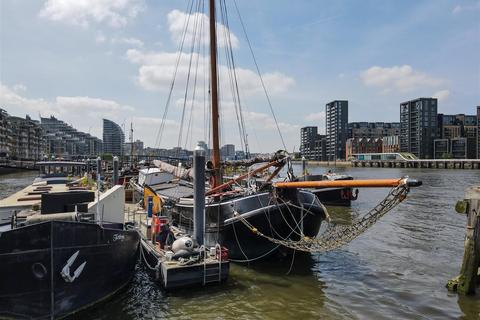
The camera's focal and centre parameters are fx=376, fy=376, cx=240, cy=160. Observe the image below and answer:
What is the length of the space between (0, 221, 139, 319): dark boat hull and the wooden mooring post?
39.1 ft

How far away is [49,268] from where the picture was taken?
10367 mm

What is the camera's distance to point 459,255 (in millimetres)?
18797

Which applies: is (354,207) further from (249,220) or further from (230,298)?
(230,298)

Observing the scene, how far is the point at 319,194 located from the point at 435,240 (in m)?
16.1

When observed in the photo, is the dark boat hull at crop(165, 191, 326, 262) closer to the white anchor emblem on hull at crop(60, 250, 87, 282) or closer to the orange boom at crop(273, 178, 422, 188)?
the orange boom at crop(273, 178, 422, 188)

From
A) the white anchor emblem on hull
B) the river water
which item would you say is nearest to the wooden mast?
the river water

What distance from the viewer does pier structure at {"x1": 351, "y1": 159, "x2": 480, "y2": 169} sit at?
422ft

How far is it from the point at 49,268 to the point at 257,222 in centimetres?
828

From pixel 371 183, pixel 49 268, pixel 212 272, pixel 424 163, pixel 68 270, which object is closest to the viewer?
pixel 49 268

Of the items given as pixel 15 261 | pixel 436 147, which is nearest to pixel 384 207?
pixel 15 261

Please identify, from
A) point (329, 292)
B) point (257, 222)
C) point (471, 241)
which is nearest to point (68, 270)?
point (257, 222)

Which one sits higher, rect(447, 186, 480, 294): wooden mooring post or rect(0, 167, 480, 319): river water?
rect(447, 186, 480, 294): wooden mooring post

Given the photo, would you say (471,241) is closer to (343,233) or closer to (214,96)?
(343,233)

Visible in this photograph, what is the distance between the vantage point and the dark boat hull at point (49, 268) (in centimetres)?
1006
